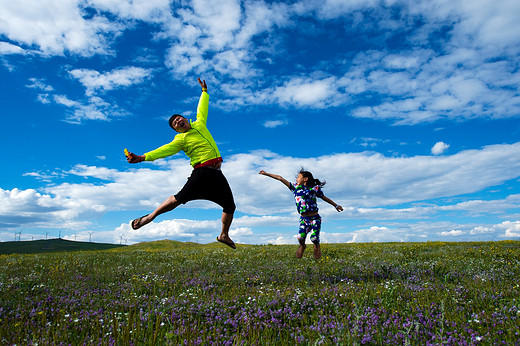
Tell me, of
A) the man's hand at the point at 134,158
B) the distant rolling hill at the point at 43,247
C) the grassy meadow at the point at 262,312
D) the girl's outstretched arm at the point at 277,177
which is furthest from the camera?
the distant rolling hill at the point at 43,247

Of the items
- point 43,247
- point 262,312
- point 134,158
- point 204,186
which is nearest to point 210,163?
point 204,186

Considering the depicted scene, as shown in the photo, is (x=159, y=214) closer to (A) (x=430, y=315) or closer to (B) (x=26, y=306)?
(B) (x=26, y=306)

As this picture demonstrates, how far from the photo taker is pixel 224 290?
708 cm

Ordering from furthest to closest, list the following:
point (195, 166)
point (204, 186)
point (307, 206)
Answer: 1. point (307, 206)
2. point (195, 166)
3. point (204, 186)

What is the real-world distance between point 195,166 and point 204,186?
0.48m

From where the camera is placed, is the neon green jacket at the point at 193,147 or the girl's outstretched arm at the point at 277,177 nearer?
the neon green jacket at the point at 193,147

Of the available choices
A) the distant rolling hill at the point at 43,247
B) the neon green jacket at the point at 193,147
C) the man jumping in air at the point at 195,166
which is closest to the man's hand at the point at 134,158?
the man jumping in air at the point at 195,166

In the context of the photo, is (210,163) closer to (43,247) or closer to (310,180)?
(310,180)

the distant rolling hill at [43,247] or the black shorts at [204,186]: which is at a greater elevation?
the black shorts at [204,186]

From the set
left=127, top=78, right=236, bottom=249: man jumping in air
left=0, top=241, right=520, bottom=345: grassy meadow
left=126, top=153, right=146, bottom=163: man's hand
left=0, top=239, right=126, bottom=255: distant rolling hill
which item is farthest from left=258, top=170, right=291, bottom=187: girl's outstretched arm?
left=0, top=239, right=126, bottom=255: distant rolling hill

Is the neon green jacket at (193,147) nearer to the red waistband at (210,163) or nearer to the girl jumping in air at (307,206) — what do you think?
the red waistband at (210,163)

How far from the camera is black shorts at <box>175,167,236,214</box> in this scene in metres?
6.64

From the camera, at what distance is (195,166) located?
681cm

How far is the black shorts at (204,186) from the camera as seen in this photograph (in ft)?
21.8
